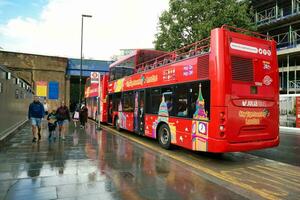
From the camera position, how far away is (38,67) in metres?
37.3

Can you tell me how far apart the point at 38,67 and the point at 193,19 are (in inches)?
856

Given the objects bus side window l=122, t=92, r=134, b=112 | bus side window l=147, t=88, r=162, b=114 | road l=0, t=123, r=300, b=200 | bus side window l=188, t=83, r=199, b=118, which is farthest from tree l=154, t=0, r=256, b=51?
road l=0, t=123, r=300, b=200

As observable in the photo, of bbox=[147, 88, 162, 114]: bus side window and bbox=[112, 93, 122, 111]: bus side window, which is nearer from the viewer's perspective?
bbox=[147, 88, 162, 114]: bus side window

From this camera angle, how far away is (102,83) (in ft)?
65.1

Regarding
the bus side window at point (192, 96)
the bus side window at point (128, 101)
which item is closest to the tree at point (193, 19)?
the bus side window at point (128, 101)

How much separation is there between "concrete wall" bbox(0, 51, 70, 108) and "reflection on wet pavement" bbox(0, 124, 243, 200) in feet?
96.3

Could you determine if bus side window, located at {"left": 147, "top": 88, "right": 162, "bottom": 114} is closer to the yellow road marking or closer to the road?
the road

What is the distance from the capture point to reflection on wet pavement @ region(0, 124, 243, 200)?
530 centimetres

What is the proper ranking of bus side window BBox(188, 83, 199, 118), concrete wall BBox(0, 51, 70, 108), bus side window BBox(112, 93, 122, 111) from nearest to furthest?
bus side window BBox(188, 83, 199, 118) → bus side window BBox(112, 93, 122, 111) → concrete wall BBox(0, 51, 70, 108)

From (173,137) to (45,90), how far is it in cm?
3159

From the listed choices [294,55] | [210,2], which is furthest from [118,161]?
[294,55]

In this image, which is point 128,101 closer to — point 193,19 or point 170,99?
point 170,99

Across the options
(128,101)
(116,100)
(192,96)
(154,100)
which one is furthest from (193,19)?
(192,96)

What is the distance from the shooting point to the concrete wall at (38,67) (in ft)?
118
